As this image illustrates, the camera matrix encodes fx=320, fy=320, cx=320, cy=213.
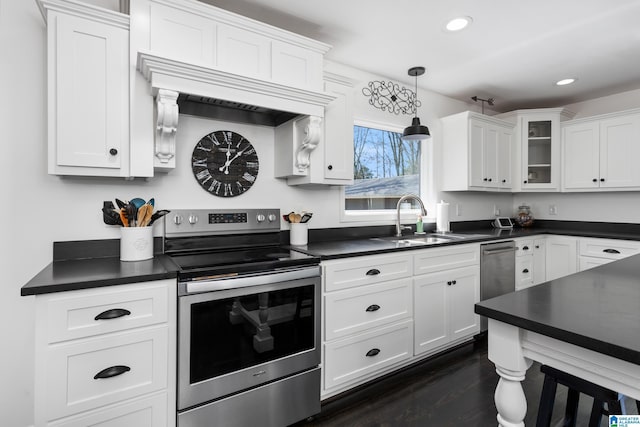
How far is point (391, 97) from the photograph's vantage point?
3223 millimetres

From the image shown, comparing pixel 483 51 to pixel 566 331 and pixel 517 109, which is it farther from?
pixel 566 331

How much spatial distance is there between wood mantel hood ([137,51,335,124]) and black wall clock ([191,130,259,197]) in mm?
323

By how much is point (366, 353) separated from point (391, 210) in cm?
152

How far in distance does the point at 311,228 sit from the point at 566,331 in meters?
1.99

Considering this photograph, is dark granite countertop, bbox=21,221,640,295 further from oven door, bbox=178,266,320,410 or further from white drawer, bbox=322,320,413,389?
white drawer, bbox=322,320,413,389

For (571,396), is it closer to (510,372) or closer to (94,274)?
(510,372)

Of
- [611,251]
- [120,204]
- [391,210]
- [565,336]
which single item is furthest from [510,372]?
[611,251]

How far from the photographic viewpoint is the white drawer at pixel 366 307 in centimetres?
201

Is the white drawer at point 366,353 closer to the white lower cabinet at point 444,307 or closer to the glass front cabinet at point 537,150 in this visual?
the white lower cabinet at point 444,307

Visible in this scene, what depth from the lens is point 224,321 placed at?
160 centimetres

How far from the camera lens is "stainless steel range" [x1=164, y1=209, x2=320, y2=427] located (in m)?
1.53

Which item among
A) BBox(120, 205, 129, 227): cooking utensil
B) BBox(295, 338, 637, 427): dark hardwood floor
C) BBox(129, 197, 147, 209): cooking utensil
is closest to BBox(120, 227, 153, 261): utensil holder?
BBox(120, 205, 129, 227): cooking utensil

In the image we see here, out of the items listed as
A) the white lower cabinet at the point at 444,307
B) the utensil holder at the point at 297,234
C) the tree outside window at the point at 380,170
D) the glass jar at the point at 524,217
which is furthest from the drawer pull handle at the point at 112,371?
the glass jar at the point at 524,217

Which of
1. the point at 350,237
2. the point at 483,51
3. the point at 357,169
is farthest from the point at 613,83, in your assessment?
the point at 350,237
